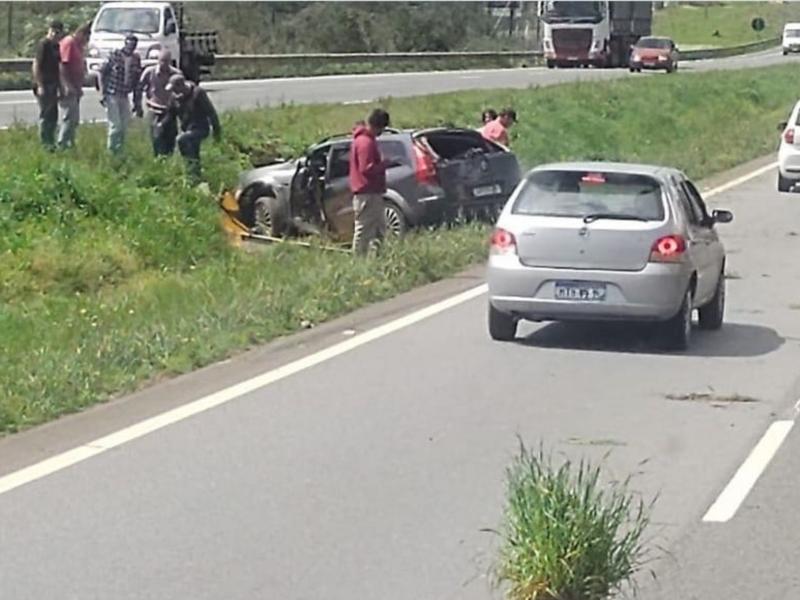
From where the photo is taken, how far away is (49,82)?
24.6 m

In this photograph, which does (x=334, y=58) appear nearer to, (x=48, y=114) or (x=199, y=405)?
(x=48, y=114)

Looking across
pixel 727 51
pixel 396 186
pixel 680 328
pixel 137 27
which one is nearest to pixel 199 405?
pixel 680 328

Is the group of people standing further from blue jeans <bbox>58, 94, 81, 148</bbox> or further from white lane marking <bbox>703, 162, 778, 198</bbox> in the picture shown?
white lane marking <bbox>703, 162, 778, 198</bbox>

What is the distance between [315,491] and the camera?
376 inches

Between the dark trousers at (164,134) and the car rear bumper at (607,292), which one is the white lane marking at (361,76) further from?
the car rear bumper at (607,292)

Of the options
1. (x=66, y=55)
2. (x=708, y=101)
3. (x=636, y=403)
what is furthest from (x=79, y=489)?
(x=708, y=101)

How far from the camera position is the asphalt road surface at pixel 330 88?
35406 mm

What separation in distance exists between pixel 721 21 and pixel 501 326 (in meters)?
134

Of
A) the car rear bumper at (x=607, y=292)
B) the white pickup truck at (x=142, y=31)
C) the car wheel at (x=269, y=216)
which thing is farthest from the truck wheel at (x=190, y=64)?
the car rear bumper at (x=607, y=292)

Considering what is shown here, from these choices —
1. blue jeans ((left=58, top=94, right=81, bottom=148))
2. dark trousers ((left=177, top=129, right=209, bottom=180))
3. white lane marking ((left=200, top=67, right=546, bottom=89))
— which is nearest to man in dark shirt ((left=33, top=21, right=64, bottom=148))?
blue jeans ((left=58, top=94, right=81, bottom=148))

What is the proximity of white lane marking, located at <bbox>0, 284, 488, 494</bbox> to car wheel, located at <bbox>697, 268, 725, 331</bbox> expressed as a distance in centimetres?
240

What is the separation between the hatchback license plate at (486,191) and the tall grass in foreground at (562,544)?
51.8 feet

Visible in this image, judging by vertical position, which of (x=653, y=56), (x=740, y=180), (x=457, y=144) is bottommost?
(x=653, y=56)

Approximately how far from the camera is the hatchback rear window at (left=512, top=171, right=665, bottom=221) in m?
14.8
